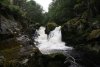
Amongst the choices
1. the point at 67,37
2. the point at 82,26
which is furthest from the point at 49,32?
the point at 82,26

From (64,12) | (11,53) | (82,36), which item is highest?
(64,12)

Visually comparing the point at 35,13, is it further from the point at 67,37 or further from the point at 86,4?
the point at 67,37

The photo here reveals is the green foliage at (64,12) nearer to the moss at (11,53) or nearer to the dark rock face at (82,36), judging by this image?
the dark rock face at (82,36)

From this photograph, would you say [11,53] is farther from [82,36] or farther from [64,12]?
[64,12]

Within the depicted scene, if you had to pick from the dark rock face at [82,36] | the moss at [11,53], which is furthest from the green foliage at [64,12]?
the moss at [11,53]

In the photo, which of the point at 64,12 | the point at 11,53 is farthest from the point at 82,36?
the point at 64,12

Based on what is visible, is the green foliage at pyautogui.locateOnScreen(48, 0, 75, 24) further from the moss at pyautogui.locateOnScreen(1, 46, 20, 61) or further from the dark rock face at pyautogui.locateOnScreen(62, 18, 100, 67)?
the moss at pyautogui.locateOnScreen(1, 46, 20, 61)

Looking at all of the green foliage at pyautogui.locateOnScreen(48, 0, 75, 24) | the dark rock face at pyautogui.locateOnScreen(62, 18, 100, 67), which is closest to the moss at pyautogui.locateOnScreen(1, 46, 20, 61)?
the dark rock face at pyautogui.locateOnScreen(62, 18, 100, 67)

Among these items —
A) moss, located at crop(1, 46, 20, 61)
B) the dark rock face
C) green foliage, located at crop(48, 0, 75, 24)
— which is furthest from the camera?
green foliage, located at crop(48, 0, 75, 24)

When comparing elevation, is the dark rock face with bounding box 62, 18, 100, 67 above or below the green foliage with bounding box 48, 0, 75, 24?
below

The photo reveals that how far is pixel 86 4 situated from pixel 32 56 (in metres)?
25.6

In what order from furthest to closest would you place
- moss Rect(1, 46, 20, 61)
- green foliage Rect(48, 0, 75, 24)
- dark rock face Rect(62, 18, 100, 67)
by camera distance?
green foliage Rect(48, 0, 75, 24) < dark rock face Rect(62, 18, 100, 67) < moss Rect(1, 46, 20, 61)

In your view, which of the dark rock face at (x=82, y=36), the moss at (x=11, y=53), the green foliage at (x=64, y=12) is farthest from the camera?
the green foliage at (x=64, y=12)

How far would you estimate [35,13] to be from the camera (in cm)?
6116
